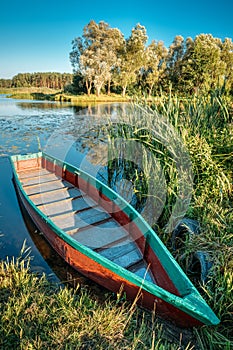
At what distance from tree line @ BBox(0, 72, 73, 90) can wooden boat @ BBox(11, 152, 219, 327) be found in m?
71.3

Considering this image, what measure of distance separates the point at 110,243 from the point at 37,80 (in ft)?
278

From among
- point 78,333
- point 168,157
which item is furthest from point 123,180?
point 78,333

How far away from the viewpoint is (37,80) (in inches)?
2965

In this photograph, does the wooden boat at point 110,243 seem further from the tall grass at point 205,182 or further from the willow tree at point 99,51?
the willow tree at point 99,51

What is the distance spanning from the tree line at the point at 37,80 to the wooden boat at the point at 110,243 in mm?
71264

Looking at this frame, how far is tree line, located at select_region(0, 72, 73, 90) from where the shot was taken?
7044 centimetres

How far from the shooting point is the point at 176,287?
6.02ft

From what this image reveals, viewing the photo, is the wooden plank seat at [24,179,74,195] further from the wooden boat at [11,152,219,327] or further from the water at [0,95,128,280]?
the water at [0,95,128,280]

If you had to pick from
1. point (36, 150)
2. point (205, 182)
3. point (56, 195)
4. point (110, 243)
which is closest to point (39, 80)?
point (36, 150)

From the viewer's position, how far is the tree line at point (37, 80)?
70438mm

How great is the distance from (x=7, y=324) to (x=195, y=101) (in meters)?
3.92

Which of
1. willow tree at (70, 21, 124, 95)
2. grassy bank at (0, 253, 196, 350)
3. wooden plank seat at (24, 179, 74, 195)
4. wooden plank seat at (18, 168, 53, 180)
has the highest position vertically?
willow tree at (70, 21, 124, 95)

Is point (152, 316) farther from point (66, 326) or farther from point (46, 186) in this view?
point (46, 186)

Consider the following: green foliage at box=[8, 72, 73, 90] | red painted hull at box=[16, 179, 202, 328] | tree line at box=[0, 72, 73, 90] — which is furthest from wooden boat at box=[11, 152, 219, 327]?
green foliage at box=[8, 72, 73, 90]
